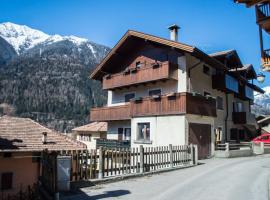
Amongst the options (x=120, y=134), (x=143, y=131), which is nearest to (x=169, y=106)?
(x=143, y=131)

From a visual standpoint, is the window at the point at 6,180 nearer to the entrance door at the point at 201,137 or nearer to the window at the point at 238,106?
the entrance door at the point at 201,137

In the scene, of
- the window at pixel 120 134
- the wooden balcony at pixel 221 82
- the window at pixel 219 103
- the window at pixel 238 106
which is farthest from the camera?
the window at pixel 238 106

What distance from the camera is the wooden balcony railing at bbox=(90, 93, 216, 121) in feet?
78.5

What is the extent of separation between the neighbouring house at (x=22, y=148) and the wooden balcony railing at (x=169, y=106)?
7.00m

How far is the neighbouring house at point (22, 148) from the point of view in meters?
16.3

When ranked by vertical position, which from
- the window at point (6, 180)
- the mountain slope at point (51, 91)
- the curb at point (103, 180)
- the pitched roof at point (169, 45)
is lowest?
the window at point (6, 180)

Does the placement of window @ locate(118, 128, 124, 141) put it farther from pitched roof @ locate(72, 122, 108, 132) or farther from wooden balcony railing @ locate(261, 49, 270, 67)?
wooden balcony railing @ locate(261, 49, 270, 67)

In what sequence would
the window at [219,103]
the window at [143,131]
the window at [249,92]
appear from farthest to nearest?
the window at [249,92]
the window at [219,103]
the window at [143,131]

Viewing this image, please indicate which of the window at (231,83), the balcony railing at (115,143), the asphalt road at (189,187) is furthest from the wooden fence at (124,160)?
the window at (231,83)

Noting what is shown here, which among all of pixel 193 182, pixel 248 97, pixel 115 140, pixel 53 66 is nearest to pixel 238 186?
pixel 193 182

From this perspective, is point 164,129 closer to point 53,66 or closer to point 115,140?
point 115,140

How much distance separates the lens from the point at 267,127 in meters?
46.5

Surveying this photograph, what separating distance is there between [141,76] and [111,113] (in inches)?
192

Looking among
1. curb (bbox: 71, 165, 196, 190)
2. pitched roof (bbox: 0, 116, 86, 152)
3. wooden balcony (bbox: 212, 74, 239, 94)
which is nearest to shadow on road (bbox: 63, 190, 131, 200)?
curb (bbox: 71, 165, 196, 190)
